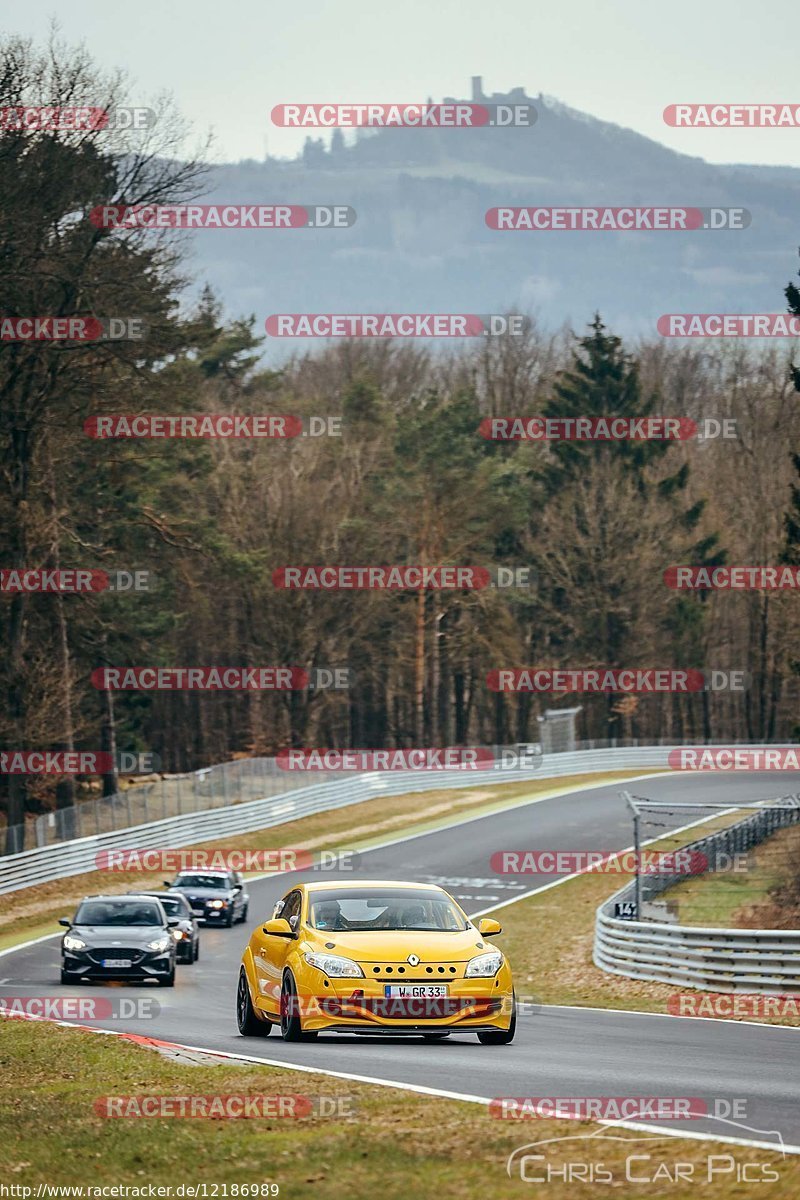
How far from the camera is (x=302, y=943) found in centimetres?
1414

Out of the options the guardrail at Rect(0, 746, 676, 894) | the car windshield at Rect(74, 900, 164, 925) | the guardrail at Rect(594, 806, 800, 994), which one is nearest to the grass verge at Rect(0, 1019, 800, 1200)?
the guardrail at Rect(594, 806, 800, 994)

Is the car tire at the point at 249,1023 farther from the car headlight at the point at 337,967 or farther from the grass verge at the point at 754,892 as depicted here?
the grass verge at the point at 754,892

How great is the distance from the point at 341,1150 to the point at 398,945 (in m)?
5.00

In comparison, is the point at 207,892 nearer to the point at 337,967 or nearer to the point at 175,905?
the point at 175,905

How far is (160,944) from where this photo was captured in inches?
942

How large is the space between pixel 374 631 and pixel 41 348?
3366 centimetres

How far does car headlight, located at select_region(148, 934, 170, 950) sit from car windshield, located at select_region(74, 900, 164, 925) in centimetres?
61

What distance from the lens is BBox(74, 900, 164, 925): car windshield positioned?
24391 mm

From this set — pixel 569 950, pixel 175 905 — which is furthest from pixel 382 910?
pixel 569 950

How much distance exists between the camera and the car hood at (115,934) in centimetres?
2381

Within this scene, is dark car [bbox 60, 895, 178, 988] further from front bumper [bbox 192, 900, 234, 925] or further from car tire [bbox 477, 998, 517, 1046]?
front bumper [bbox 192, 900, 234, 925]

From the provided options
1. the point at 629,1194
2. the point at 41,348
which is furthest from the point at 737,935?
the point at 41,348

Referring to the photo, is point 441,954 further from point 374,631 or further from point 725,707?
point 725,707

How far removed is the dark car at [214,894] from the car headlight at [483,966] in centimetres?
2184
